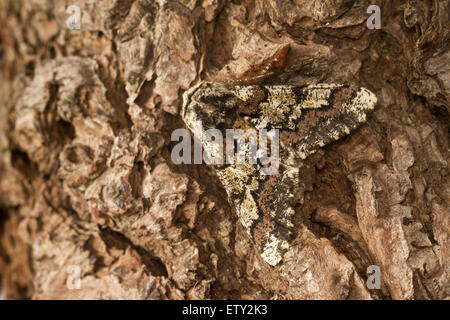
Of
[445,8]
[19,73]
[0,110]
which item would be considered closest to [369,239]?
[445,8]

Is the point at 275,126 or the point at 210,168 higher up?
the point at 275,126

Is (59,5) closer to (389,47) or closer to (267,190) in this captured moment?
(267,190)

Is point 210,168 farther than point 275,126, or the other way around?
point 210,168
